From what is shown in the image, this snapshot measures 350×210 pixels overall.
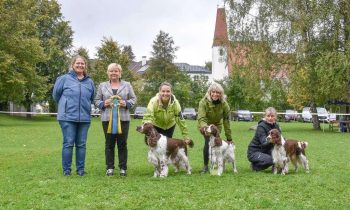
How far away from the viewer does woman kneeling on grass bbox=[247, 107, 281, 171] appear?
9.64 m

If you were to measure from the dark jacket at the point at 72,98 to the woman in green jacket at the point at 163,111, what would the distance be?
111cm

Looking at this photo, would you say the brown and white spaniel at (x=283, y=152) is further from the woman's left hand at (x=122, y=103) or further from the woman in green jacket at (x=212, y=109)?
the woman's left hand at (x=122, y=103)

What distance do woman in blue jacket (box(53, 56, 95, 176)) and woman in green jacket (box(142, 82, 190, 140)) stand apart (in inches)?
44.1

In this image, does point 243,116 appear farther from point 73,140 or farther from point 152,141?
point 73,140

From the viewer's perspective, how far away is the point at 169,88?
905 cm

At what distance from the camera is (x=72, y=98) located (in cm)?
880

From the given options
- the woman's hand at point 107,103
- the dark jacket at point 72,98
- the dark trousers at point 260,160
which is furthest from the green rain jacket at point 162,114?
the dark trousers at point 260,160

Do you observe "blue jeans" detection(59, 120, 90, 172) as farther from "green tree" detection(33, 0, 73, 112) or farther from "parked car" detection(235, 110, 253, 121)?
"parked car" detection(235, 110, 253, 121)

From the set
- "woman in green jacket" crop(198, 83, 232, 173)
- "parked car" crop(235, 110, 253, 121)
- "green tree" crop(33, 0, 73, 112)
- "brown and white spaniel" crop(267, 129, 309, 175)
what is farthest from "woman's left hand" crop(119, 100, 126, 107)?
"parked car" crop(235, 110, 253, 121)

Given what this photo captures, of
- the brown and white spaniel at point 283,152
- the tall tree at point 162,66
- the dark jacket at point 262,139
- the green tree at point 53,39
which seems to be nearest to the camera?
the brown and white spaniel at point 283,152

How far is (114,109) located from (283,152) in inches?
130

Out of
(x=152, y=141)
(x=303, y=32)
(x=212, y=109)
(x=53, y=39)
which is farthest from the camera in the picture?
(x=53, y=39)

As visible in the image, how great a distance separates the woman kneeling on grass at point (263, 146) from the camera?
9.64m

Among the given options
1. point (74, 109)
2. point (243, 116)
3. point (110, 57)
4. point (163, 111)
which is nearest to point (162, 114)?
point (163, 111)
